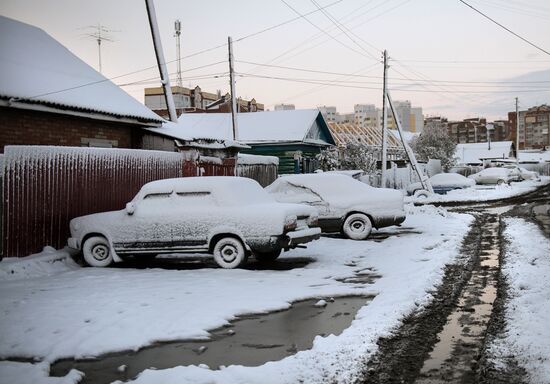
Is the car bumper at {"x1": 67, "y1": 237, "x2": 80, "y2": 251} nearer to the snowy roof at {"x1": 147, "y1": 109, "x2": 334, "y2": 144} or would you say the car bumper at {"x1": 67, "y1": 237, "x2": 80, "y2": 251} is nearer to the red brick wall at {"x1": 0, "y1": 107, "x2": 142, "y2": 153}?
the red brick wall at {"x1": 0, "y1": 107, "x2": 142, "y2": 153}

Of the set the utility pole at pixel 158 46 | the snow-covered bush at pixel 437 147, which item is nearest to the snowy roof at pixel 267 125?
the utility pole at pixel 158 46

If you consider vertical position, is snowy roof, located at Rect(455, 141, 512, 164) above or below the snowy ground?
above

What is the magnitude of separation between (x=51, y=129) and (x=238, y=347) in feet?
35.0

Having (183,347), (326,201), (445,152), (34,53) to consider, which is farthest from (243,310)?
(445,152)

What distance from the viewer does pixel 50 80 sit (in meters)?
14.0

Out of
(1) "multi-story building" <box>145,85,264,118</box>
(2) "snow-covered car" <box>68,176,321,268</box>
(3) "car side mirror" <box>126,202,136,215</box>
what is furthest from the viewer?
(1) "multi-story building" <box>145,85,264,118</box>

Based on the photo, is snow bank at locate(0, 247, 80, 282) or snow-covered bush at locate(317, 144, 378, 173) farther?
snow-covered bush at locate(317, 144, 378, 173)

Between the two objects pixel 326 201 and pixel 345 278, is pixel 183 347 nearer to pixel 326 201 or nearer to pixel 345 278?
pixel 345 278

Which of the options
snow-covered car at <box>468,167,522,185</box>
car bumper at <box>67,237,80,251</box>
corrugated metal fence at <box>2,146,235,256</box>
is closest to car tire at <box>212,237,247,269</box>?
car bumper at <box>67,237,80,251</box>

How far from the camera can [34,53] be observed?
1537 centimetres

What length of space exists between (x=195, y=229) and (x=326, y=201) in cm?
459

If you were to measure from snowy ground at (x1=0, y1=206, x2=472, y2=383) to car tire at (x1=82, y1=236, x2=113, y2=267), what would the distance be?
15.4 inches

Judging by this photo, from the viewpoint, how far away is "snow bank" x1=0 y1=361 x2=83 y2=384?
439cm

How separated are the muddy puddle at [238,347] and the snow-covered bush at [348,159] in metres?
27.0
